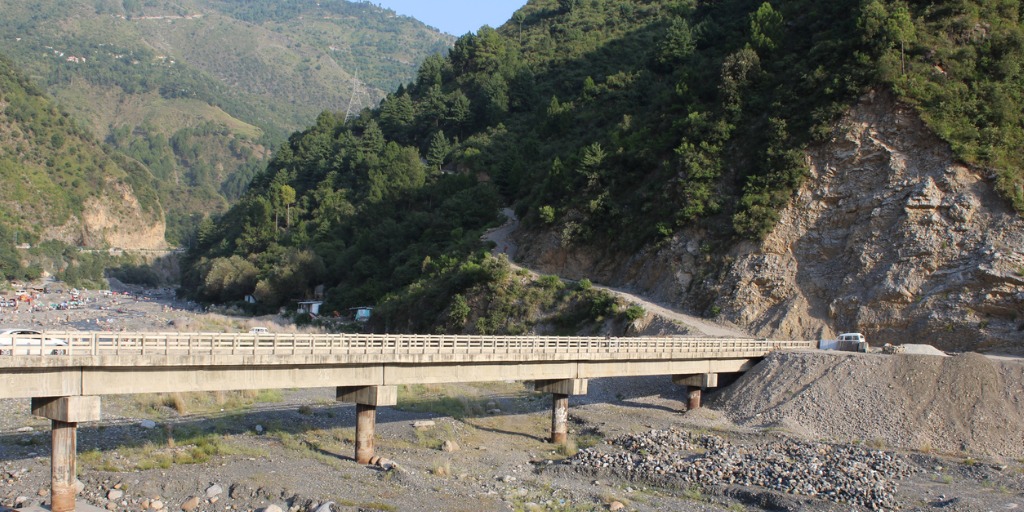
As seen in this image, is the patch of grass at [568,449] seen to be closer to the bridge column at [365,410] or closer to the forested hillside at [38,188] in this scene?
the bridge column at [365,410]

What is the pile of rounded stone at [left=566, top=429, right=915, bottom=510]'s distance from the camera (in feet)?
85.5

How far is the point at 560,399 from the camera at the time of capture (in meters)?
34.4

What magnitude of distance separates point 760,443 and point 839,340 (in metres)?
15.3

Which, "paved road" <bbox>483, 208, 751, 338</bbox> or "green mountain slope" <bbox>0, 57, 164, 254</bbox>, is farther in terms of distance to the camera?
"green mountain slope" <bbox>0, 57, 164, 254</bbox>

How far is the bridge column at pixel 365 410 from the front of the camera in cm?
2844

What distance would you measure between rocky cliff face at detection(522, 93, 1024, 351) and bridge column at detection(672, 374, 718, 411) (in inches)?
557

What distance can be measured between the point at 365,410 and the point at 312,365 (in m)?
2.90

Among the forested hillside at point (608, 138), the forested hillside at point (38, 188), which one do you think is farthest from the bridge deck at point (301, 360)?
the forested hillside at point (38, 188)

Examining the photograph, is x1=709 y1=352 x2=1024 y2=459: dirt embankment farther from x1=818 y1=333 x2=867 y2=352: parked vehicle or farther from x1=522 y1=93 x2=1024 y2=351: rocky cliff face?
x1=522 y1=93 x2=1024 y2=351: rocky cliff face

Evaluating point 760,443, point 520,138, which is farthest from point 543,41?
point 760,443

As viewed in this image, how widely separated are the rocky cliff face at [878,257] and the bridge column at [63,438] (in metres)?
41.8

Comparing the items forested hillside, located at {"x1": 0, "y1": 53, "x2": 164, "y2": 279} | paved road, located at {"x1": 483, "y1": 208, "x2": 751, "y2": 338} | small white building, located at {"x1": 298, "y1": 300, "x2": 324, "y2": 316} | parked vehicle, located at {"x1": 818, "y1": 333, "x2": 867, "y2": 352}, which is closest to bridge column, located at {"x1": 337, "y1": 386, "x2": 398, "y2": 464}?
parked vehicle, located at {"x1": 818, "y1": 333, "x2": 867, "y2": 352}

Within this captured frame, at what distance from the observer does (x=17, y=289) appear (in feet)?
424

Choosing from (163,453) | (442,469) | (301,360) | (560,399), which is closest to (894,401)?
(560,399)
